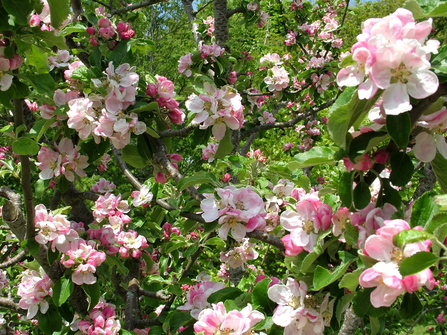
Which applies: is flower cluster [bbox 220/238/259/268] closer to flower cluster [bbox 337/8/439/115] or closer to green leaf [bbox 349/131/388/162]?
green leaf [bbox 349/131/388/162]

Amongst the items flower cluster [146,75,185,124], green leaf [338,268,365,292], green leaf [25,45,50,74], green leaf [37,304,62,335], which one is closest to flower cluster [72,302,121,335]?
green leaf [37,304,62,335]

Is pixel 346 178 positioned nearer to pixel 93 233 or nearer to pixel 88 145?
pixel 88 145

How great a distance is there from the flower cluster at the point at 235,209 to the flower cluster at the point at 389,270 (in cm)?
50

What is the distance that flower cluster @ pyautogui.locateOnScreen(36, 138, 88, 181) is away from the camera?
1.79 m

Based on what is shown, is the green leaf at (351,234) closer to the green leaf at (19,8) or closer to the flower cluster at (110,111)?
the flower cluster at (110,111)

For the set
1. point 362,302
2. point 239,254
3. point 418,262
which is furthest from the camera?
point 239,254

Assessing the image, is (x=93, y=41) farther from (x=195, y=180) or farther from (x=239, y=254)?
(x=239, y=254)

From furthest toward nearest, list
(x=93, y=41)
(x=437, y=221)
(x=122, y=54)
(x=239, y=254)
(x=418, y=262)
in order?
(x=239, y=254) → (x=93, y=41) → (x=122, y=54) → (x=437, y=221) → (x=418, y=262)

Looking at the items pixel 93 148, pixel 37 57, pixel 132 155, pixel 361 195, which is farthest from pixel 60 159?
pixel 361 195

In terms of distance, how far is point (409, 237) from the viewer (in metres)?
0.77

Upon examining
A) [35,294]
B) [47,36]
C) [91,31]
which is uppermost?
[47,36]

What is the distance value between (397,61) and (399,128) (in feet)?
0.47

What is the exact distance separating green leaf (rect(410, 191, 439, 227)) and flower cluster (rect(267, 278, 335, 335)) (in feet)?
1.19

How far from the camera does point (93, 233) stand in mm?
1855
